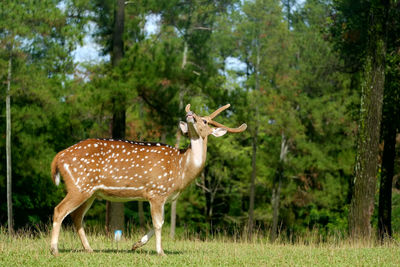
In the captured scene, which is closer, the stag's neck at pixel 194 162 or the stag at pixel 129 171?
the stag at pixel 129 171

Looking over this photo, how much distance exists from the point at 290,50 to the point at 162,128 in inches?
635

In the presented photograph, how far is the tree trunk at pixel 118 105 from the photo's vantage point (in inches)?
560

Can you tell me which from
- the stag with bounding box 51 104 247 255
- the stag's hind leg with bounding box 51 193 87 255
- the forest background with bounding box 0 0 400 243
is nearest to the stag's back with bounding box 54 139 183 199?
the stag with bounding box 51 104 247 255

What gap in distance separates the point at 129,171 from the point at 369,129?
5638 millimetres

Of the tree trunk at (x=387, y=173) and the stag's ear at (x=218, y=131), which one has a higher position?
the stag's ear at (x=218, y=131)

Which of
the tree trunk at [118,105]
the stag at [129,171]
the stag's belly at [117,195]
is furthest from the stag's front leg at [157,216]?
the tree trunk at [118,105]

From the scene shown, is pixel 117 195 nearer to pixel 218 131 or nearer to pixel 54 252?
pixel 54 252

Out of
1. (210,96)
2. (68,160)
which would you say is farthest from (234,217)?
(68,160)

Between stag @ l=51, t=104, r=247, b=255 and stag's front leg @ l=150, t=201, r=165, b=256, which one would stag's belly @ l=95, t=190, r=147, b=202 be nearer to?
stag @ l=51, t=104, r=247, b=255

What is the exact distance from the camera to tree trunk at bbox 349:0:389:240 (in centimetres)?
1162

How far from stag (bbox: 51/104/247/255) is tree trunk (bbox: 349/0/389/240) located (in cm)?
439

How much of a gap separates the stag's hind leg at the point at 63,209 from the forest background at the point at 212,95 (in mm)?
4051

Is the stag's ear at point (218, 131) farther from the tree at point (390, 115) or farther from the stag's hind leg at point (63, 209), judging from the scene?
the tree at point (390, 115)

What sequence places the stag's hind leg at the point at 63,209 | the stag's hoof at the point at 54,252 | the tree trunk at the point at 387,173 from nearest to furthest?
the stag's hoof at the point at 54,252 < the stag's hind leg at the point at 63,209 < the tree trunk at the point at 387,173
